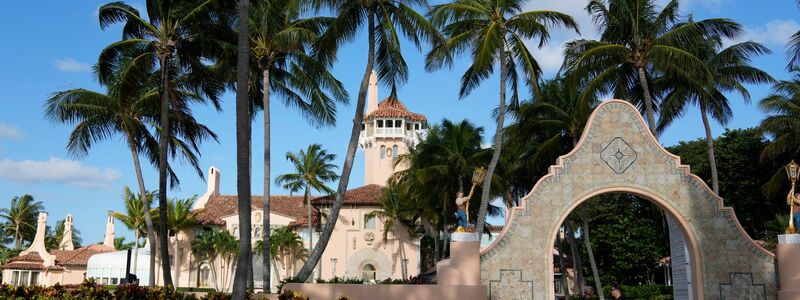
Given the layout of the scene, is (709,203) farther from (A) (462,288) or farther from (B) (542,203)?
(A) (462,288)

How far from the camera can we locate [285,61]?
25.0 m

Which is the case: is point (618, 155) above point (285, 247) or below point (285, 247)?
above

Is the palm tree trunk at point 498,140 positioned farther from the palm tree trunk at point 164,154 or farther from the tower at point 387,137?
the tower at point 387,137

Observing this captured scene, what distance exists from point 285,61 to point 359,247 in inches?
1108

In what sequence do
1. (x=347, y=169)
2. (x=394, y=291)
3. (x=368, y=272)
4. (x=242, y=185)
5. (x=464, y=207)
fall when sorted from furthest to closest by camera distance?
(x=368, y=272) → (x=347, y=169) → (x=464, y=207) → (x=394, y=291) → (x=242, y=185)

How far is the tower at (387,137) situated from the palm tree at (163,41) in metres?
34.5

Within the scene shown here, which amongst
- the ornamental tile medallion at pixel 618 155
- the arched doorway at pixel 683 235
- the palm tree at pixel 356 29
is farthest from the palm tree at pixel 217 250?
the ornamental tile medallion at pixel 618 155

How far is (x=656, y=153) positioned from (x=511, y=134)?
1212cm

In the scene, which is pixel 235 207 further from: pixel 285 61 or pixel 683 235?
pixel 683 235

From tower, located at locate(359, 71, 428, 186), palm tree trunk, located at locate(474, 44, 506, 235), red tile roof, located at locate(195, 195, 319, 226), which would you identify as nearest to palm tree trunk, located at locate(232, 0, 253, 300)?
palm tree trunk, located at locate(474, 44, 506, 235)

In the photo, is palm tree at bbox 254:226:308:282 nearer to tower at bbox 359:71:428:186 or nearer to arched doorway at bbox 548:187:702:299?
tower at bbox 359:71:428:186

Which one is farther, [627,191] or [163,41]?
[163,41]

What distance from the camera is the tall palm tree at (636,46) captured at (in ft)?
76.1

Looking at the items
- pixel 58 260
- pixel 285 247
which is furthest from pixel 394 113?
pixel 58 260
